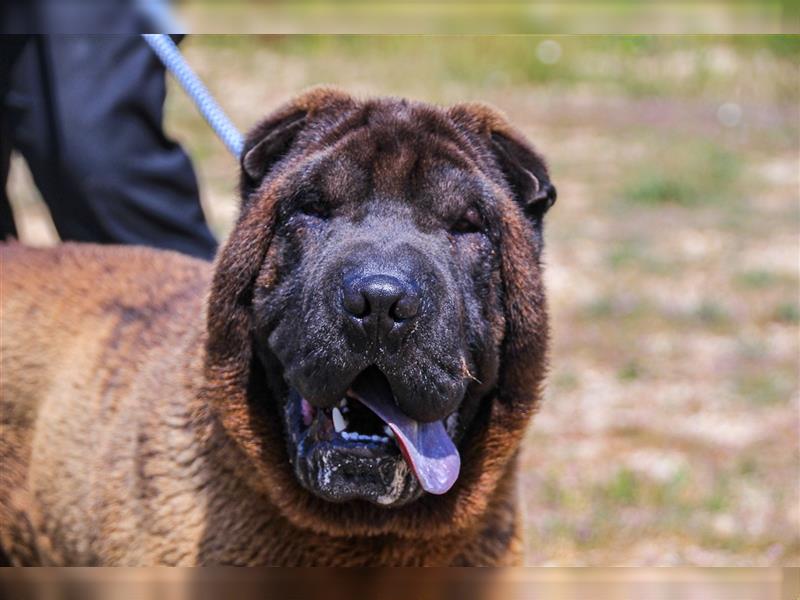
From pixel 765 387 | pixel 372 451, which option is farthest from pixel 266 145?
pixel 765 387

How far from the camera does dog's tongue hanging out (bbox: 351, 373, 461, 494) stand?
257 centimetres

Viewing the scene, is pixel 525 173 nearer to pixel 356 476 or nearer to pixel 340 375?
pixel 340 375

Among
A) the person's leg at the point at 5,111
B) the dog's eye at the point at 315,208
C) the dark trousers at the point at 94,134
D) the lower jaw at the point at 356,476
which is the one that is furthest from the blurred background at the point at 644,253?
the lower jaw at the point at 356,476

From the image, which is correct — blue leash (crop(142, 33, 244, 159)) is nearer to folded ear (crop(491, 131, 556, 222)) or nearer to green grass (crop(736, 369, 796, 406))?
folded ear (crop(491, 131, 556, 222))

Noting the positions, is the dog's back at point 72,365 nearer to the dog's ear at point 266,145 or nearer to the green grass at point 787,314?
the dog's ear at point 266,145

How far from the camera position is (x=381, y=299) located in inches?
94.0

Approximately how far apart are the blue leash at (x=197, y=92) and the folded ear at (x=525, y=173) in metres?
0.81

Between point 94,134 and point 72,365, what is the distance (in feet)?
3.05

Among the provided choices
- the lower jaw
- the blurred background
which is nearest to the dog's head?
the lower jaw

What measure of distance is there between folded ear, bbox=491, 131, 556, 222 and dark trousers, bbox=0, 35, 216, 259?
1.55m

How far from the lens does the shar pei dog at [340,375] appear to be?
2.53 meters

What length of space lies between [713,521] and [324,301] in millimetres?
2595
